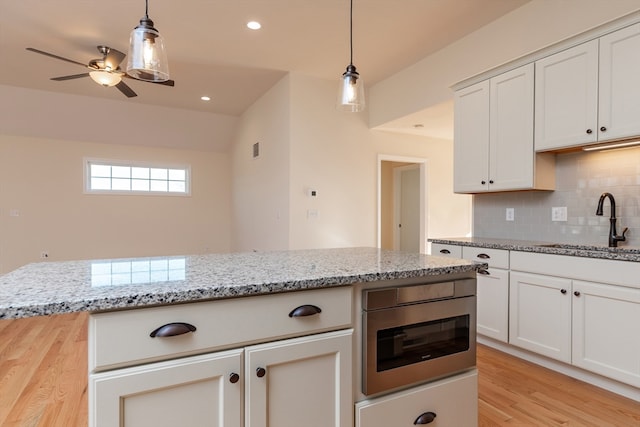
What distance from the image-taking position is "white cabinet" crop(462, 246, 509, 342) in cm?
265

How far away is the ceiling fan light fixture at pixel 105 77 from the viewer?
3.53 m

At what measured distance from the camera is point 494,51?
3.13 metres

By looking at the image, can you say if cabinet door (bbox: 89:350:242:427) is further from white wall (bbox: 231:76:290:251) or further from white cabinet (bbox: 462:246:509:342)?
white wall (bbox: 231:76:290:251)

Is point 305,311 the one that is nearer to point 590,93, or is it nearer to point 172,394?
point 172,394

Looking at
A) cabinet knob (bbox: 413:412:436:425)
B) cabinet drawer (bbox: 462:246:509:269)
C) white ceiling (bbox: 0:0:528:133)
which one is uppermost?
white ceiling (bbox: 0:0:528:133)

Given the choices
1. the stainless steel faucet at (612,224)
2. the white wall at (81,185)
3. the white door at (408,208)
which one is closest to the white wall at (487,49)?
the stainless steel faucet at (612,224)

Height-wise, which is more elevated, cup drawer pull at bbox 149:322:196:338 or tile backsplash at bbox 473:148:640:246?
tile backsplash at bbox 473:148:640:246

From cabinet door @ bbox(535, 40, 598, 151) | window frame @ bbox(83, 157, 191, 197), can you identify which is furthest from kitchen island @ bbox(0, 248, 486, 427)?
window frame @ bbox(83, 157, 191, 197)

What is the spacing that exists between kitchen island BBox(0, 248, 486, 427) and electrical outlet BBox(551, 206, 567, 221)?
1.94m

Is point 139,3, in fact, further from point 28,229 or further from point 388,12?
point 28,229

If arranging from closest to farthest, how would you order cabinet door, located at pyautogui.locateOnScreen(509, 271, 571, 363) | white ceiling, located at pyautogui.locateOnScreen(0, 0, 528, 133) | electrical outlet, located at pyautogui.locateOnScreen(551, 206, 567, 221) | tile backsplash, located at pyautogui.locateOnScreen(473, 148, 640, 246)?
cabinet door, located at pyautogui.locateOnScreen(509, 271, 571, 363), tile backsplash, located at pyautogui.locateOnScreen(473, 148, 640, 246), electrical outlet, located at pyautogui.locateOnScreen(551, 206, 567, 221), white ceiling, located at pyautogui.locateOnScreen(0, 0, 528, 133)

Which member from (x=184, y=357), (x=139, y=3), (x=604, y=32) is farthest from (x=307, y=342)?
(x=139, y=3)

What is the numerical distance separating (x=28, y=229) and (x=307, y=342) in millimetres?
6627

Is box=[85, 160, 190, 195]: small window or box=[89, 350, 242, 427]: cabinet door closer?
box=[89, 350, 242, 427]: cabinet door
